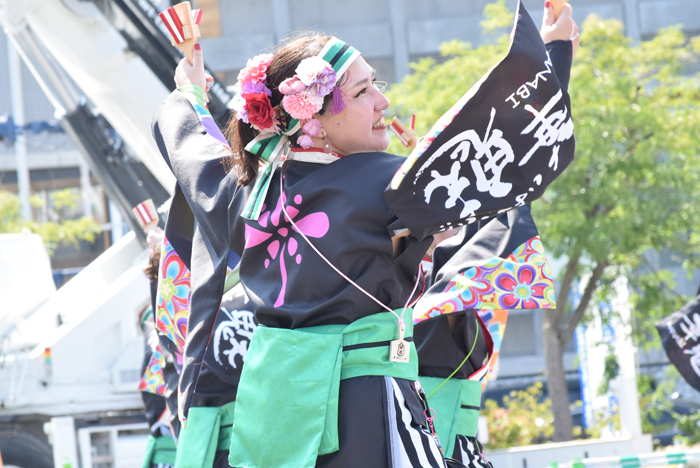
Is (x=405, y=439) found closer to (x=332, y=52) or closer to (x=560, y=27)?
(x=332, y=52)

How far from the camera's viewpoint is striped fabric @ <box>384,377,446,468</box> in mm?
1546

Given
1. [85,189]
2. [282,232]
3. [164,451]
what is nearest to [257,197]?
[282,232]

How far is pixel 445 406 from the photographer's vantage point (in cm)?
272

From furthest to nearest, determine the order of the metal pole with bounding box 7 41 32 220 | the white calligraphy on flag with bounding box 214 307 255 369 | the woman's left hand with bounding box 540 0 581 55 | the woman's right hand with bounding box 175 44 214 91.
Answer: the metal pole with bounding box 7 41 32 220 → the woman's right hand with bounding box 175 44 214 91 → the white calligraphy on flag with bounding box 214 307 255 369 → the woman's left hand with bounding box 540 0 581 55

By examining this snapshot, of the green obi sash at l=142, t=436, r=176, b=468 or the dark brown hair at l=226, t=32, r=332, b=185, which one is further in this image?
the green obi sash at l=142, t=436, r=176, b=468

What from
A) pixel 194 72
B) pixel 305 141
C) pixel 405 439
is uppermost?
pixel 194 72

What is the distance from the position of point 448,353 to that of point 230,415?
3.30 ft

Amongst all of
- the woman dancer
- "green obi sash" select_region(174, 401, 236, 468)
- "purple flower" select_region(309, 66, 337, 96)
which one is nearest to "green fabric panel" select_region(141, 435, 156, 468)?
"green obi sash" select_region(174, 401, 236, 468)

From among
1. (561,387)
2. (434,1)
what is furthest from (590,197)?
(434,1)

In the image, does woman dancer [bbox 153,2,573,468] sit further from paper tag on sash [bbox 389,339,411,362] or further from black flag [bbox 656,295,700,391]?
black flag [bbox 656,295,700,391]

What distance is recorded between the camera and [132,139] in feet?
18.2

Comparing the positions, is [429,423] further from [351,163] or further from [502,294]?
[502,294]

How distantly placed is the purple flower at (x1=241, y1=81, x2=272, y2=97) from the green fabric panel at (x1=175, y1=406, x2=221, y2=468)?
0.75 m

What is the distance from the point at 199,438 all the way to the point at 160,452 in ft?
7.96
